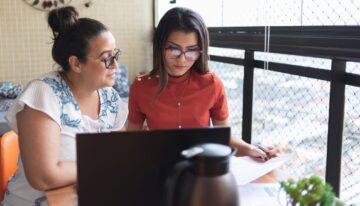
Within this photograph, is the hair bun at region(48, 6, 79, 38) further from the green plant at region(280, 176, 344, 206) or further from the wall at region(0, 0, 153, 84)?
the wall at region(0, 0, 153, 84)

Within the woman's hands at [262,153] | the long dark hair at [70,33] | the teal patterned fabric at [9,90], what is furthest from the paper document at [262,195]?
the teal patterned fabric at [9,90]

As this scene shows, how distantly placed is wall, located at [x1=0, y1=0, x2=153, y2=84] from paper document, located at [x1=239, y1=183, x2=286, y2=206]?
2706mm

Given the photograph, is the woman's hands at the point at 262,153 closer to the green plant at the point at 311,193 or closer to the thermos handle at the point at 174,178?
the green plant at the point at 311,193

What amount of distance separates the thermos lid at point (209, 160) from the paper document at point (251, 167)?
505 mm

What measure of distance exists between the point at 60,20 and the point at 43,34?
237cm

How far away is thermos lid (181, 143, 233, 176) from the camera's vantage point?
65 cm

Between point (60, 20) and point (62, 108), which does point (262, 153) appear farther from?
point (60, 20)

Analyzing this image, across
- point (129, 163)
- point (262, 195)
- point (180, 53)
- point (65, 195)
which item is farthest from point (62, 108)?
point (262, 195)

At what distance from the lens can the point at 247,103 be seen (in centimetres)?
226

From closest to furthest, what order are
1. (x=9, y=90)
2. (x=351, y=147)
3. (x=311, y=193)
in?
(x=311, y=193) < (x=351, y=147) < (x=9, y=90)

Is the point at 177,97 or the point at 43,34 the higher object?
the point at 43,34

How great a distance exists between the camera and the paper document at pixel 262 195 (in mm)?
1019

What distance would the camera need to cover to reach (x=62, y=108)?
1.27m

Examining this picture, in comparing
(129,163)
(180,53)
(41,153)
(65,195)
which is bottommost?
(65,195)
